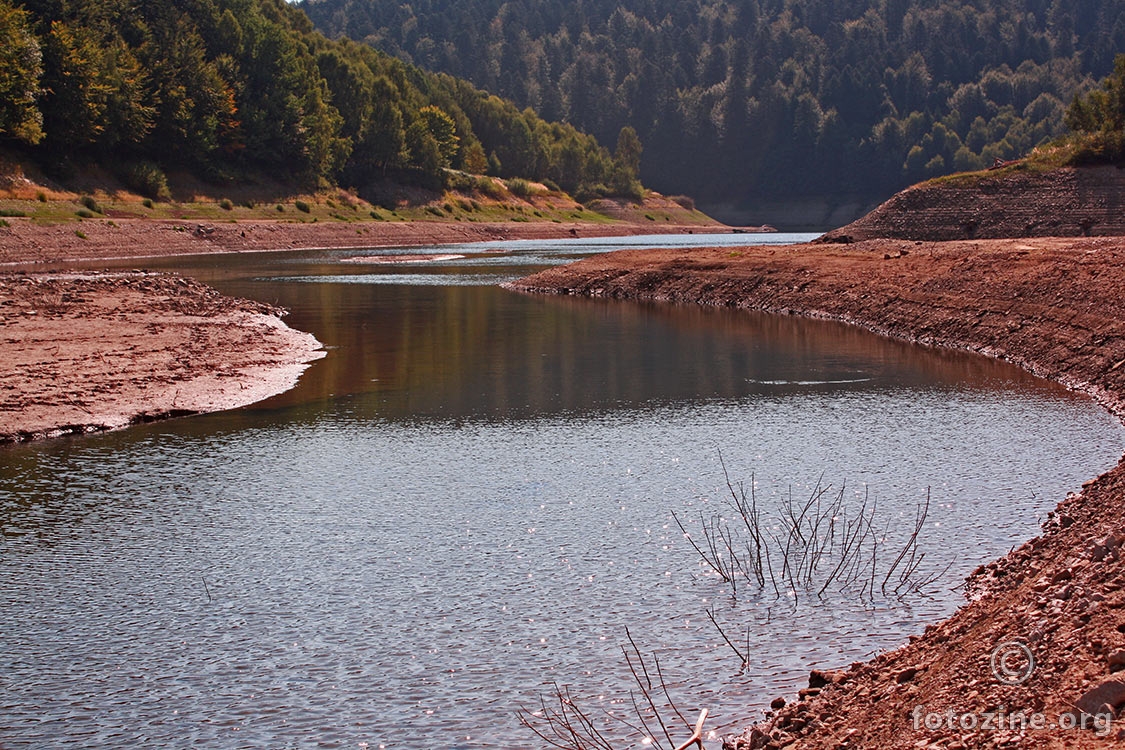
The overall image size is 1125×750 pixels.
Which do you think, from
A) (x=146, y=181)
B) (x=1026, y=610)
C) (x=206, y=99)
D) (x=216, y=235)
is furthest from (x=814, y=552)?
(x=206, y=99)

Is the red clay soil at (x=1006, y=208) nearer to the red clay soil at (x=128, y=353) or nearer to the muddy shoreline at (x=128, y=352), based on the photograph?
the muddy shoreline at (x=128, y=352)

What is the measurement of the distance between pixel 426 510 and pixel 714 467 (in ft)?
19.0

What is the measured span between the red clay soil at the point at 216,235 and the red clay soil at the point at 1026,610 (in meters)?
60.1

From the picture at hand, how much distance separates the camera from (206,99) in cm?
13088

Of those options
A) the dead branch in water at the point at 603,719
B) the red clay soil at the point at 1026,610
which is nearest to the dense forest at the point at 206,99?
the red clay soil at the point at 1026,610

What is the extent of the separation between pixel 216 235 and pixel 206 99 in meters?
34.1

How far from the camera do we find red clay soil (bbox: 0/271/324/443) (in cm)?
2561

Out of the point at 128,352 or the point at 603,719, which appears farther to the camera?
the point at 128,352

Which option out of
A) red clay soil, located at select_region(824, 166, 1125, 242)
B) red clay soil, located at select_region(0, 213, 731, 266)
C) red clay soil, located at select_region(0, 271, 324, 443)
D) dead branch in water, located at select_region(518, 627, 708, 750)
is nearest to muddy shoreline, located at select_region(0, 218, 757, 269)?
red clay soil, located at select_region(0, 213, 731, 266)

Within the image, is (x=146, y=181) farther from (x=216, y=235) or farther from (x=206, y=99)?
(x=206, y=99)

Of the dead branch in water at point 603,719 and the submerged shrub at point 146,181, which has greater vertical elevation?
the submerged shrub at point 146,181

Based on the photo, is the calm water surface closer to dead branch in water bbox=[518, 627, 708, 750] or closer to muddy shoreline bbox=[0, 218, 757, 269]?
dead branch in water bbox=[518, 627, 708, 750]

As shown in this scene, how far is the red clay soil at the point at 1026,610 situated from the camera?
8.12 metres

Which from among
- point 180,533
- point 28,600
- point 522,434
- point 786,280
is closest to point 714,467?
point 522,434
